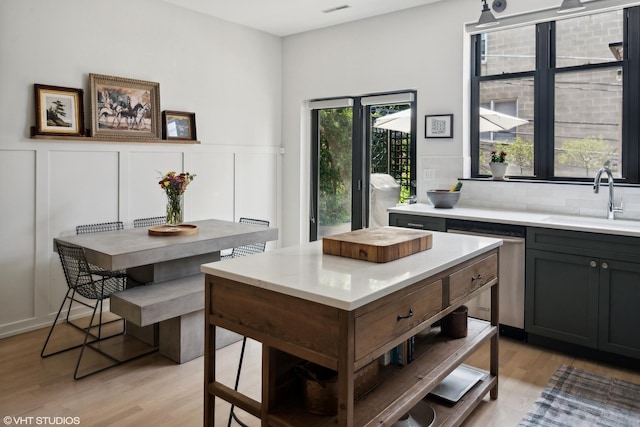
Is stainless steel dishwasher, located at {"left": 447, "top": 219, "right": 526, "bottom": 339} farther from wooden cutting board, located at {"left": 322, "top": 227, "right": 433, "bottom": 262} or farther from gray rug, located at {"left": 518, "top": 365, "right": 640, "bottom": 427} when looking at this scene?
wooden cutting board, located at {"left": 322, "top": 227, "right": 433, "bottom": 262}

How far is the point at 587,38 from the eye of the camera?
3902mm

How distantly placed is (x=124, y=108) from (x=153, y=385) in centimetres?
252

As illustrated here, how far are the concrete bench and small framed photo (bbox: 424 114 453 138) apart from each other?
257 cm

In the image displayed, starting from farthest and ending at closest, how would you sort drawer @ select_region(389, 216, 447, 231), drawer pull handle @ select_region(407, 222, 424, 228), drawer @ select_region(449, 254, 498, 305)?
1. drawer pull handle @ select_region(407, 222, 424, 228)
2. drawer @ select_region(389, 216, 447, 231)
3. drawer @ select_region(449, 254, 498, 305)

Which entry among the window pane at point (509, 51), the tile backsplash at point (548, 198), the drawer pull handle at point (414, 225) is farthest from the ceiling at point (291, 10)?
the drawer pull handle at point (414, 225)

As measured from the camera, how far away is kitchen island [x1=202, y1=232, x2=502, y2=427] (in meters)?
1.61

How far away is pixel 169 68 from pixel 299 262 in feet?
11.1

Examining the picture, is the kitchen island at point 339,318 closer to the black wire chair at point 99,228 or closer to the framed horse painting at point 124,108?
the black wire chair at point 99,228

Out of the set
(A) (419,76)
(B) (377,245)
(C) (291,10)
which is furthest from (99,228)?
(A) (419,76)

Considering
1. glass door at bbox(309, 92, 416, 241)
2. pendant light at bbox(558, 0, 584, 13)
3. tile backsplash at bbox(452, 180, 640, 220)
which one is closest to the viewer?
pendant light at bbox(558, 0, 584, 13)

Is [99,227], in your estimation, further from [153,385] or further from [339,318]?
[339,318]

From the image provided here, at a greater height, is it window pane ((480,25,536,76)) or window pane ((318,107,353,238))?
window pane ((480,25,536,76))

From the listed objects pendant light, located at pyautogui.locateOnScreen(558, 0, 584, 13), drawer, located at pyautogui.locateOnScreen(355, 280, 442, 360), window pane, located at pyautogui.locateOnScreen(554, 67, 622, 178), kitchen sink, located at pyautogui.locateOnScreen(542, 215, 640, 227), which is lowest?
drawer, located at pyautogui.locateOnScreen(355, 280, 442, 360)

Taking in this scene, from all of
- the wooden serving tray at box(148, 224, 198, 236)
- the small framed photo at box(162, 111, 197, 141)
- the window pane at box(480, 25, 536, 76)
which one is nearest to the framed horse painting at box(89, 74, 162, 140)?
the small framed photo at box(162, 111, 197, 141)
